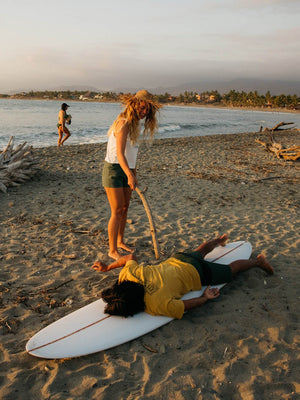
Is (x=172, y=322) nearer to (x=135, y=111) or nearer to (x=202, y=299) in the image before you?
(x=202, y=299)

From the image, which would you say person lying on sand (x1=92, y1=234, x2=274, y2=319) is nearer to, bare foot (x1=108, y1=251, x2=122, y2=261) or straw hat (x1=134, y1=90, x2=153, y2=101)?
bare foot (x1=108, y1=251, x2=122, y2=261)

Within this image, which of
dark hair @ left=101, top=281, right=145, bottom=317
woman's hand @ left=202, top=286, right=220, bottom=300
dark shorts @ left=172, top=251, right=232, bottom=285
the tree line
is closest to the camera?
dark hair @ left=101, top=281, right=145, bottom=317

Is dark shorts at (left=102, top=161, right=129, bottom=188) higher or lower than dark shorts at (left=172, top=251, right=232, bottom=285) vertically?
higher

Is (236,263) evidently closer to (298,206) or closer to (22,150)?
(298,206)

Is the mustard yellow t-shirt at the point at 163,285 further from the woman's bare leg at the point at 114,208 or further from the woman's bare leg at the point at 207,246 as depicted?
the woman's bare leg at the point at 114,208

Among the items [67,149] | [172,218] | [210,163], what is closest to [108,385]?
[172,218]

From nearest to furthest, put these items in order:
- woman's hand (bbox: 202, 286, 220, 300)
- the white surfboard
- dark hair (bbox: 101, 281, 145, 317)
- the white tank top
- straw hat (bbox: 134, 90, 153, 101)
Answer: the white surfboard
dark hair (bbox: 101, 281, 145, 317)
woman's hand (bbox: 202, 286, 220, 300)
straw hat (bbox: 134, 90, 153, 101)
the white tank top

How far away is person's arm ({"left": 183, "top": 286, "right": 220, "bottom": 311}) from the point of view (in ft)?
9.35

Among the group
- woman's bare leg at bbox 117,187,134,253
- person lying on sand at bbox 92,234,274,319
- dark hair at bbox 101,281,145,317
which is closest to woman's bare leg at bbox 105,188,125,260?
woman's bare leg at bbox 117,187,134,253

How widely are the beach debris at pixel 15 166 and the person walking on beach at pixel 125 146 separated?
404 cm

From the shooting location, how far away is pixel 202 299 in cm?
296

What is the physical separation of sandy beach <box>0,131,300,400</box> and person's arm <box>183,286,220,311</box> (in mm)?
157

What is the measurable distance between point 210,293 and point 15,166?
5.97 metres

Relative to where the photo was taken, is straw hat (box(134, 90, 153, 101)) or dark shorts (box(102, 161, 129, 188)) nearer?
straw hat (box(134, 90, 153, 101))
